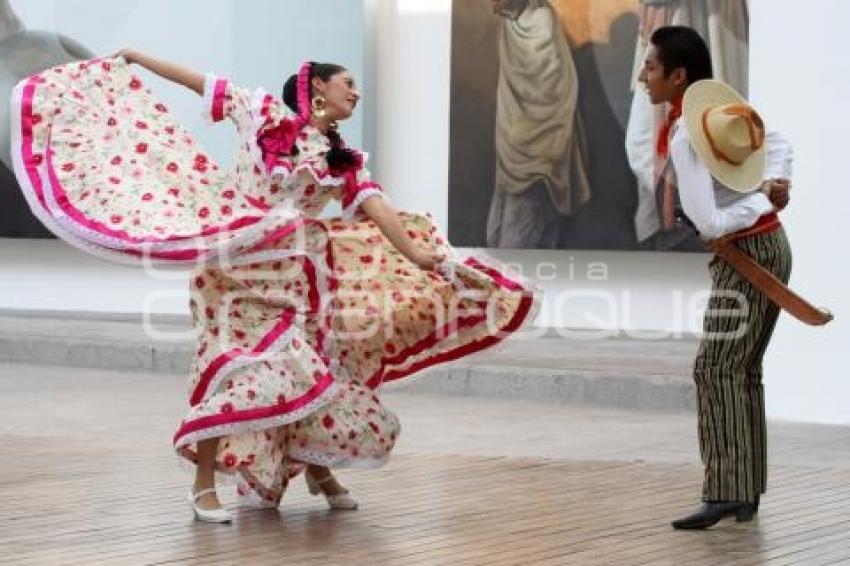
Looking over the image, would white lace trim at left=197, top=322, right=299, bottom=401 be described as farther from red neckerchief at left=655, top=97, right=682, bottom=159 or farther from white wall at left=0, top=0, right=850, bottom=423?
white wall at left=0, top=0, right=850, bottom=423

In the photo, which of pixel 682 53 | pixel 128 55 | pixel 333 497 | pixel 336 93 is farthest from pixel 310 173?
pixel 682 53

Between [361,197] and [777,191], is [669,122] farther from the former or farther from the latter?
[361,197]

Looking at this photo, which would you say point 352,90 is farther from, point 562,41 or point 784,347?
point 562,41

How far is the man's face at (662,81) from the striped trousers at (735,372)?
58 cm

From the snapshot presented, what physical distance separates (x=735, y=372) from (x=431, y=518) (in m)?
1.20

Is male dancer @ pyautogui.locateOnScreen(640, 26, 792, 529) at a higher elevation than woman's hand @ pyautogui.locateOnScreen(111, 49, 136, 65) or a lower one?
lower

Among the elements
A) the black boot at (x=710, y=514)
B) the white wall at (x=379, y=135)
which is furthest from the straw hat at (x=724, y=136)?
the white wall at (x=379, y=135)

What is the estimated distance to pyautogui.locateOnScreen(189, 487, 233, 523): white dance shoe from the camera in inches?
297

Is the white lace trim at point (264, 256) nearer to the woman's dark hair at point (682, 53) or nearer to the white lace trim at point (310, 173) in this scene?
the white lace trim at point (310, 173)

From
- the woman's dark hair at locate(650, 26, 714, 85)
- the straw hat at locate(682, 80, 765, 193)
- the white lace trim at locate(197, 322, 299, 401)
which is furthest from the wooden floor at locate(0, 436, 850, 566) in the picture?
the woman's dark hair at locate(650, 26, 714, 85)

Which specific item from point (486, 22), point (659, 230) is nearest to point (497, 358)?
point (659, 230)

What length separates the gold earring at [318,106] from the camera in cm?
780

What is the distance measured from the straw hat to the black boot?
1.10 metres

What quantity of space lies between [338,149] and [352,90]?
25 cm
